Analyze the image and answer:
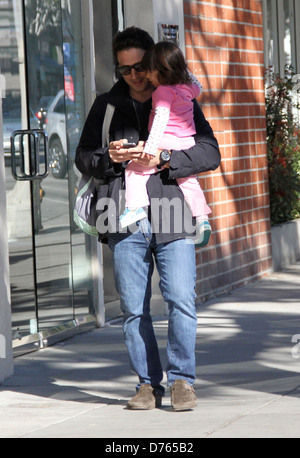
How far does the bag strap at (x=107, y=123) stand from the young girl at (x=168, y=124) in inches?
7.6

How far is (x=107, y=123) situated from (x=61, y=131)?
243 centimetres

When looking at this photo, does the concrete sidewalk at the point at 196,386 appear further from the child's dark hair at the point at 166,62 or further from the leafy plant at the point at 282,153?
the leafy plant at the point at 282,153

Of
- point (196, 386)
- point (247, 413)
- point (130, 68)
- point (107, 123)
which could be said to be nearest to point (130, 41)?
point (130, 68)

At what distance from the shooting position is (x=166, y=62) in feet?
17.0

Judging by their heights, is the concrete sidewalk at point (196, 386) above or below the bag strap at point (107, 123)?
below

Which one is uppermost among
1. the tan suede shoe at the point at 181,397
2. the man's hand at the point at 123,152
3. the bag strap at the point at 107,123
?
the bag strap at the point at 107,123

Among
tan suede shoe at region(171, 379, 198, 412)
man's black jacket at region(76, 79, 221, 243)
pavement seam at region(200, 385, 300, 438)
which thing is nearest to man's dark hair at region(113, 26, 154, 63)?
man's black jacket at region(76, 79, 221, 243)

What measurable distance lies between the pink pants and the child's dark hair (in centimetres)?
46

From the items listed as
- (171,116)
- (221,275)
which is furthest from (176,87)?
(221,275)

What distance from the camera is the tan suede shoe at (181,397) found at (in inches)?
213

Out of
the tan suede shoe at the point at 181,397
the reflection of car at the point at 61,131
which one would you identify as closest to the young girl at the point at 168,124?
A: the tan suede shoe at the point at 181,397

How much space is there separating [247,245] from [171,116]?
5.38 m
